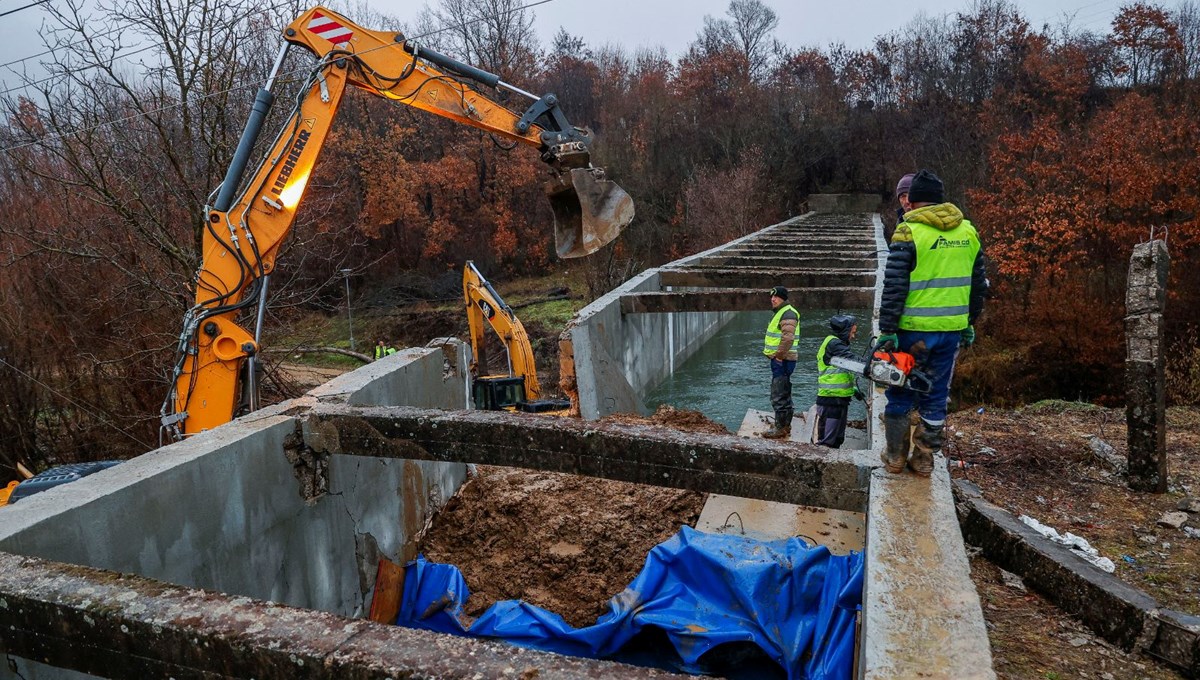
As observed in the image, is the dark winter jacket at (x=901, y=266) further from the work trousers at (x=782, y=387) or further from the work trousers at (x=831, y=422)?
the work trousers at (x=782, y=387)

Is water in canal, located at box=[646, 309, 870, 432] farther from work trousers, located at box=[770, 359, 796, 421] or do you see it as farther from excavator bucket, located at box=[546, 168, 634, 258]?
excavator bucket, located at box=[546, 168, 634, 258]

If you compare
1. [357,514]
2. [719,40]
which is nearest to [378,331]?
[357,514]

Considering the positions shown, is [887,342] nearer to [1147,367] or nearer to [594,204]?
[594,204]

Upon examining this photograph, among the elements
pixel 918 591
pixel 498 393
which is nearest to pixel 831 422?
pixel 498 393

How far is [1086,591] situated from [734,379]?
38.2ft

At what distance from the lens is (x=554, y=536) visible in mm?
6152

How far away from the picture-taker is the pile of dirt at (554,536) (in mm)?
5707

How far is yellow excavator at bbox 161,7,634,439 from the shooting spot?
19.6 ft

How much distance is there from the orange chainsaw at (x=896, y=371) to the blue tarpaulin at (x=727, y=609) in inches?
44.8

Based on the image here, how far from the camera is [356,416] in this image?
190 inches

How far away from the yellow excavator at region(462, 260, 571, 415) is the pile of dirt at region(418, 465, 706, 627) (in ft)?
5.56

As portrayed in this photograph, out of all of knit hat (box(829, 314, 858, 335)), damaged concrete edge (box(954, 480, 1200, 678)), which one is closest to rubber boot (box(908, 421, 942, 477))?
damaged concrete edge (box(954, 480, 1200, 678))

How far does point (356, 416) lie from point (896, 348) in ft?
11.0

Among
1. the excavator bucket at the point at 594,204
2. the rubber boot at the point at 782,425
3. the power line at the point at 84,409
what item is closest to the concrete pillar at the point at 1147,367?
the rubber boot at the point at 782,425
